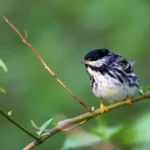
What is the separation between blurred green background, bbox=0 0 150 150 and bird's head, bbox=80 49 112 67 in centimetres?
163

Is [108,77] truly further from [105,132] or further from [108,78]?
[105,132]

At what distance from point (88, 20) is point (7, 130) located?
148cm

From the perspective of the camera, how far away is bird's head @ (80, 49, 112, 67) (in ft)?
12.9

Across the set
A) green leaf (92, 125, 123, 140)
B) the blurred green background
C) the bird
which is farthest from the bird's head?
the blurred green background

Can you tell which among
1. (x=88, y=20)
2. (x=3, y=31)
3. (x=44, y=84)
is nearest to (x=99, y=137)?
(x=44, y=84)

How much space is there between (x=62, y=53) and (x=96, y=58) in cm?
246

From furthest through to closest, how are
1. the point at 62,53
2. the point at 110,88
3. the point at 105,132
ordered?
the point at 62,53 → the point at 110,88 → the point at 105,132

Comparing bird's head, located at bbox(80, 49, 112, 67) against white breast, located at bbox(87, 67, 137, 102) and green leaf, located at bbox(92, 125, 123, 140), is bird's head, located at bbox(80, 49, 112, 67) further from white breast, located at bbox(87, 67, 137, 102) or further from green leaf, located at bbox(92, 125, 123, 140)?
green leaf, located at bbox(92, 125, 123, 140)

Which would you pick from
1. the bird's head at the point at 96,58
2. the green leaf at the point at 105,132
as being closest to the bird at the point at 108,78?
the bird's head at the point at 96,58

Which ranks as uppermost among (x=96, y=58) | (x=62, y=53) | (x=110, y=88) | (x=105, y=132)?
(x=105, y=132)

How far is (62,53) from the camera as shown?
645cm

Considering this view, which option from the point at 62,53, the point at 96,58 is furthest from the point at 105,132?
the point at 62,53

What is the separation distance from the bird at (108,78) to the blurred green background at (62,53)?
160cm

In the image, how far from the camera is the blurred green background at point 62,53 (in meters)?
5.95
